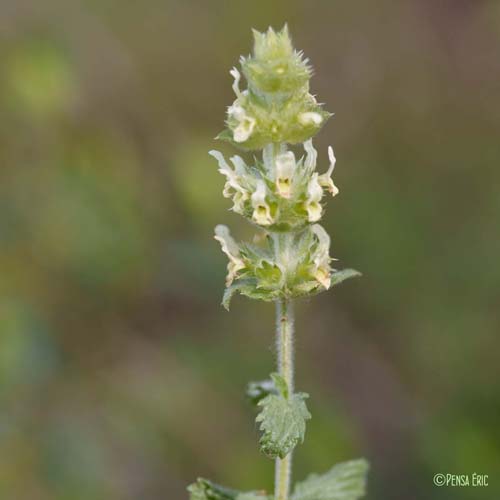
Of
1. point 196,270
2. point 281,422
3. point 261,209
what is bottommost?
point 281,422

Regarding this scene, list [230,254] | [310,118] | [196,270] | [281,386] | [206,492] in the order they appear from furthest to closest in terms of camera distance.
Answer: [196,270]
[206,492]
[230,254]
[281,386]
[310,118]

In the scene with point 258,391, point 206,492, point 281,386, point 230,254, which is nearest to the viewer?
point 281,386

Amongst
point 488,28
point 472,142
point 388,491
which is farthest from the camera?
point 488,28

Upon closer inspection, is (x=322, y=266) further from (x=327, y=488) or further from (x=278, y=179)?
(x=327, y=488)

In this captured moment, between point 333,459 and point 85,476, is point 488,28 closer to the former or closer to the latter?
point 333,459

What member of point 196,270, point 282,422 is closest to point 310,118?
point 282,422

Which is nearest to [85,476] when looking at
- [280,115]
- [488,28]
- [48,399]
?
[48,399]

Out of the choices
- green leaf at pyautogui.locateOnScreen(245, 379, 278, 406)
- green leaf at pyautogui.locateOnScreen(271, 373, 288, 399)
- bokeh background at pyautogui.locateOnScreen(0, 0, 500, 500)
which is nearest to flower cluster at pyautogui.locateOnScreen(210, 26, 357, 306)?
green leaf at pyautogui.locateOnScreen(271, 373, 288, 399)

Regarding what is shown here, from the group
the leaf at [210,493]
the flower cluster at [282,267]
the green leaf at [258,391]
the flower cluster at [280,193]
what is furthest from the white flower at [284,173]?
the leaf at [210,493]
